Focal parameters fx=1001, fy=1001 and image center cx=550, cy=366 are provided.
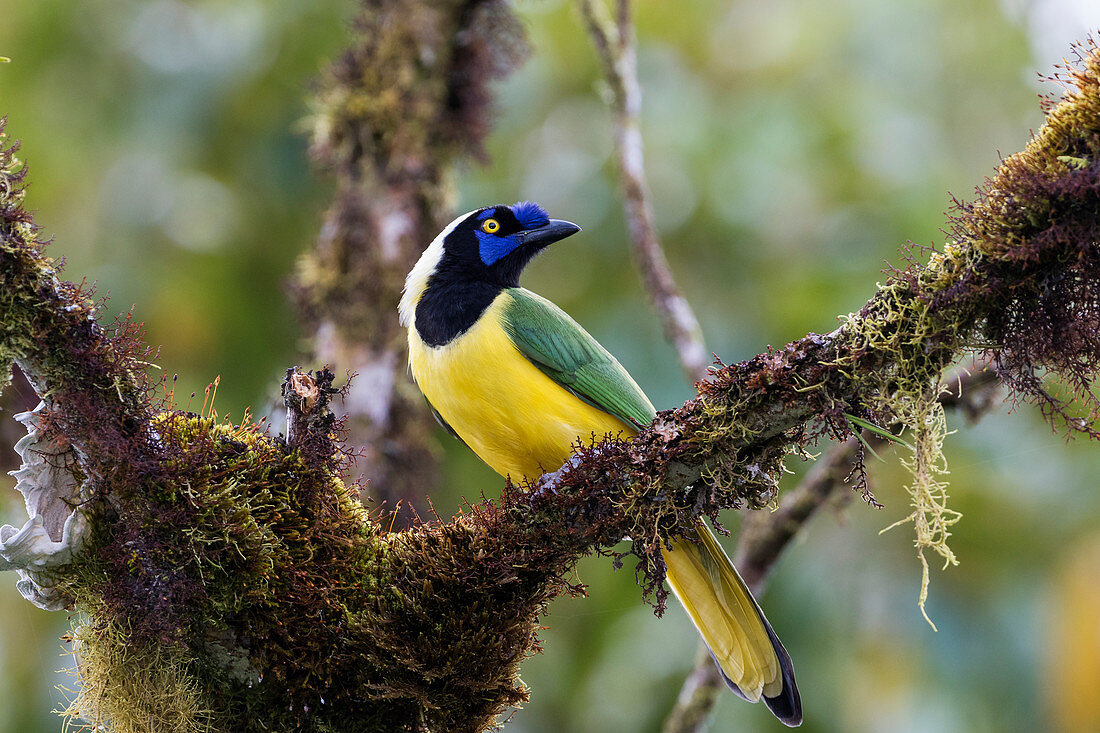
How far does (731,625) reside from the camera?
3127 millimetres

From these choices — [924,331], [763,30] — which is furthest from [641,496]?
[763,30]

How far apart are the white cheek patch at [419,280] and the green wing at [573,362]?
443 millimetres

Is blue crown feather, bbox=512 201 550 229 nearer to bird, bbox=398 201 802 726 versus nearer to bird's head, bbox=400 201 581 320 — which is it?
bird's head, bbox=400 201 581 320

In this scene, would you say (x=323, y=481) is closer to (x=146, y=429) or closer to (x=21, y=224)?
(x=146, y=429)

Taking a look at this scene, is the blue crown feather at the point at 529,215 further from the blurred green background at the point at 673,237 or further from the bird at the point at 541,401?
the blurred green background at the point at 673,237

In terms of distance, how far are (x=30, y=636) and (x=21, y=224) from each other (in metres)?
5.57

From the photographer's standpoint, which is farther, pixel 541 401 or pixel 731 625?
pixel 541 401

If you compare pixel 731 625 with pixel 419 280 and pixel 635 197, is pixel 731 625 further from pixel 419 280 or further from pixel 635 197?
pixel 635 197

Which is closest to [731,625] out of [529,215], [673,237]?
[529,215]

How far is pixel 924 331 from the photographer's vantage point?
2207mm

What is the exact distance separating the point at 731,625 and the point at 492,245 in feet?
6.29

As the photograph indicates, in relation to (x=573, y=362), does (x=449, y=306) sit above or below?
above

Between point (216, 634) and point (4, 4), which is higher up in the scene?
point (4, 4)

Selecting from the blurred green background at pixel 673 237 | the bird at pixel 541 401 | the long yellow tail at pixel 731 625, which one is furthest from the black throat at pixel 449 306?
the blurred green background at pixel 673 237
